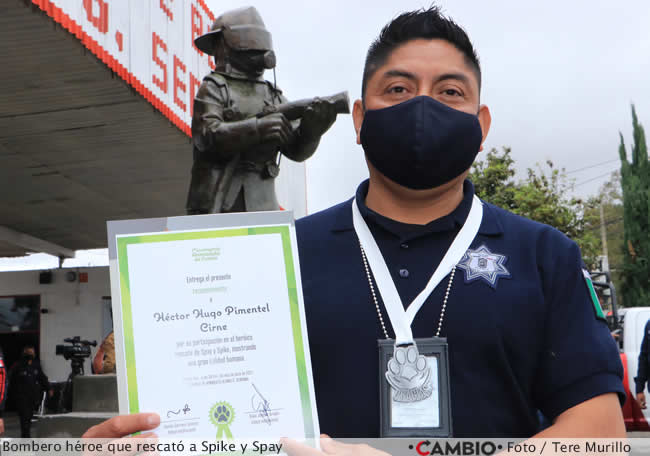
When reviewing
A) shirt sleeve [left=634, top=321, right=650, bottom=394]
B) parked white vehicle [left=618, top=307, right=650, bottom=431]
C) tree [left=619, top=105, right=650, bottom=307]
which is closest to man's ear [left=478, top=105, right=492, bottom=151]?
shirt sleeve [left=634, top=321, right=650, bottom=394]

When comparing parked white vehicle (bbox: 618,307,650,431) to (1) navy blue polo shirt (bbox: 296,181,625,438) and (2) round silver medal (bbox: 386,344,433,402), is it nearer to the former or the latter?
(1) navy blue polo shirt (bbox: 296,181,625,438)

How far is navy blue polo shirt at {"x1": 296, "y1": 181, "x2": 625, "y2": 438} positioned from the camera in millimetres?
1492

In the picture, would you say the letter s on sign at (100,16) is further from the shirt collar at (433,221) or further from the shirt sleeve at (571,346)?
the shirt sleeve at (571,346)

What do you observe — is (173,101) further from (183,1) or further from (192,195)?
(192,195)

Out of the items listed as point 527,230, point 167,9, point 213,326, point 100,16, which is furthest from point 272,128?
point 167,9

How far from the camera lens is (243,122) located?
159 inches

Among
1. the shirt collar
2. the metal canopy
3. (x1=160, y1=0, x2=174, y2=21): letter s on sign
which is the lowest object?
the shirt collar

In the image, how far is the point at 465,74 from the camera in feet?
5.48

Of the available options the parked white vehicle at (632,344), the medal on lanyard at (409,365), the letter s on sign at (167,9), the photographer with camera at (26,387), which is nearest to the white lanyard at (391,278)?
the medal on lanyard at (409,365)

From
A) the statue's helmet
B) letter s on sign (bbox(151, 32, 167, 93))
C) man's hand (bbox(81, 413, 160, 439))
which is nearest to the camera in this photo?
man's hand (bbox(81, 413, 160, 439))

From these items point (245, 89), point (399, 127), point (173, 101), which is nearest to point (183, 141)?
point (173, 101)

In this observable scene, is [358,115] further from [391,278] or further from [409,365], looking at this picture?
[409,365]

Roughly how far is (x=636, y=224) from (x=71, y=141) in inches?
1120

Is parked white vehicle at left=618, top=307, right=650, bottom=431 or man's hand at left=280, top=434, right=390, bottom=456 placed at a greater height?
man's hand at left=280, top=434, right=390, bottom=456
